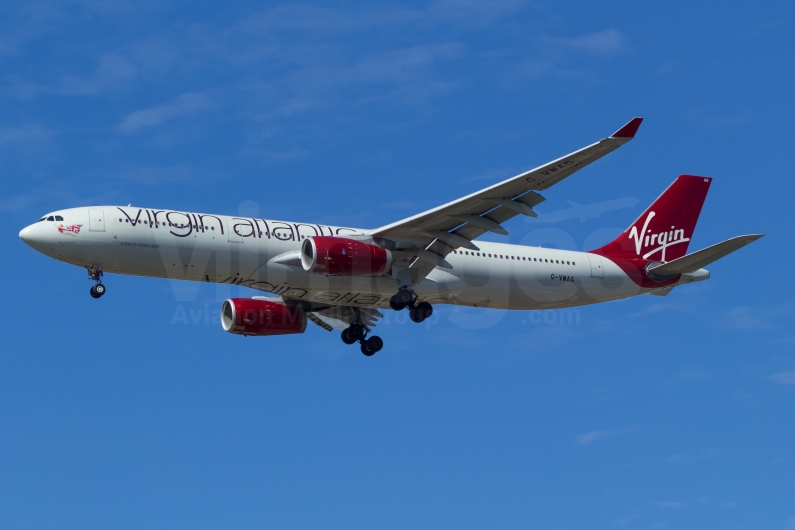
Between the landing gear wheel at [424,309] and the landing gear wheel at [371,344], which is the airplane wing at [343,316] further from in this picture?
the landing gear wheel at [424,309]

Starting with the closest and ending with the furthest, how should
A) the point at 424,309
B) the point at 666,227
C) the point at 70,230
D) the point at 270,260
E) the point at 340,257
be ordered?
1. the point at 70,230
2. the point at 340,257
3. the point at 270,260
4. the point at 424,309
5. the point at 666,227

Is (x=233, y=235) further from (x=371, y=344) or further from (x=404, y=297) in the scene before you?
(x=371, y=344)

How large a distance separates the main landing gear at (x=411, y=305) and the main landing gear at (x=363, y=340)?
434 cm

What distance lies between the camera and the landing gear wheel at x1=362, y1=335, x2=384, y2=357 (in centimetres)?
4916

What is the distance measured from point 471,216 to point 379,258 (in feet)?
13.1

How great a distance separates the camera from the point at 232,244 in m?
41.9

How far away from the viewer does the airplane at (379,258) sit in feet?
134

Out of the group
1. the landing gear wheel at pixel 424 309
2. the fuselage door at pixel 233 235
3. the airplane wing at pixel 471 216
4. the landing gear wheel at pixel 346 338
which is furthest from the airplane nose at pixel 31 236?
the landing gear wheel at pixel 424 309

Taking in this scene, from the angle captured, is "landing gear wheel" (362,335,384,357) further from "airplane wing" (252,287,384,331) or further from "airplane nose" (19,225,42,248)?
"airplane nose" (19,225,42,248)

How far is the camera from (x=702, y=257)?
4528 cm

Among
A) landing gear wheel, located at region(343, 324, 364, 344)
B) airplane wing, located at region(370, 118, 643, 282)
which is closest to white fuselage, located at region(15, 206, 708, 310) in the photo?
airplane wing, located at region(370, 118, 643, 282)

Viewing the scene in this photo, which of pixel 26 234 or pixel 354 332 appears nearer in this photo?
pixel 26 234

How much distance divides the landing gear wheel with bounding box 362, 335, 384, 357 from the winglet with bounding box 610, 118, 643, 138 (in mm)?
17369

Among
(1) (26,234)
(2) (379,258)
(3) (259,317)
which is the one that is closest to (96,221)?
(1) (26,234)
